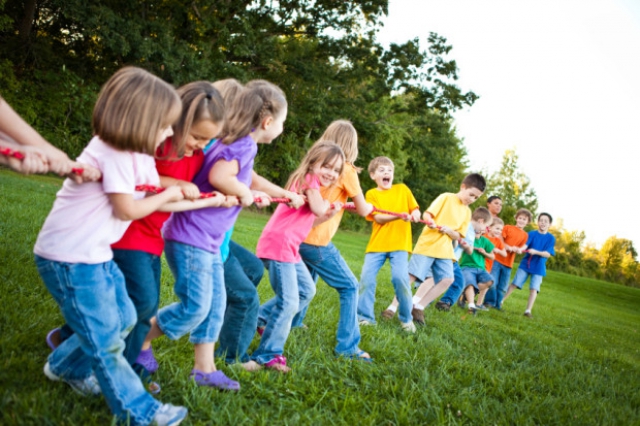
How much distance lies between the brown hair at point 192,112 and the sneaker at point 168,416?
134cm

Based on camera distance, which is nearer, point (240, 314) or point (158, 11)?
point (240, 314)

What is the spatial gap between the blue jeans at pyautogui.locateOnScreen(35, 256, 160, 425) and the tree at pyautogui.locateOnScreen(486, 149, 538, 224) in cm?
5708

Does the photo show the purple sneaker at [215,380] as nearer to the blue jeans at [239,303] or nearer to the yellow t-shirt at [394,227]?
the blue jeans at [239,303]

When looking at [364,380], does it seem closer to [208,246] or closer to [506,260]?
[208,246]

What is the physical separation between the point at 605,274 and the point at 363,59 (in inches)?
1347

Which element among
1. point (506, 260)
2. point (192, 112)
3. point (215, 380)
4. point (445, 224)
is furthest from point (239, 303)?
point (506, 260)

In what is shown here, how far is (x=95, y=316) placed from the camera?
245 centimetres

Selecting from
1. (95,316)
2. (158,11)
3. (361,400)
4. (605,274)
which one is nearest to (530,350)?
(361,400)

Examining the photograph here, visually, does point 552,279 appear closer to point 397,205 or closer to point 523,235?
point 523,235

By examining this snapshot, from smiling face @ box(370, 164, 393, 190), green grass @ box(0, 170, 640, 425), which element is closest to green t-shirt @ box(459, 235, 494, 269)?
green grass @ box(0, 170, 640, 425)

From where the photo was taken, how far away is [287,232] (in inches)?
158

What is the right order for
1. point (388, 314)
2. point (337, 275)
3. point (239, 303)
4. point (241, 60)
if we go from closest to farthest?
point (239, 303), point (337, 275), point (388, 314), point (241, 60)

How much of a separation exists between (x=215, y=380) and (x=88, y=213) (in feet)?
4.53

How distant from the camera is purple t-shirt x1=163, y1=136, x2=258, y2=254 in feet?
10.2
